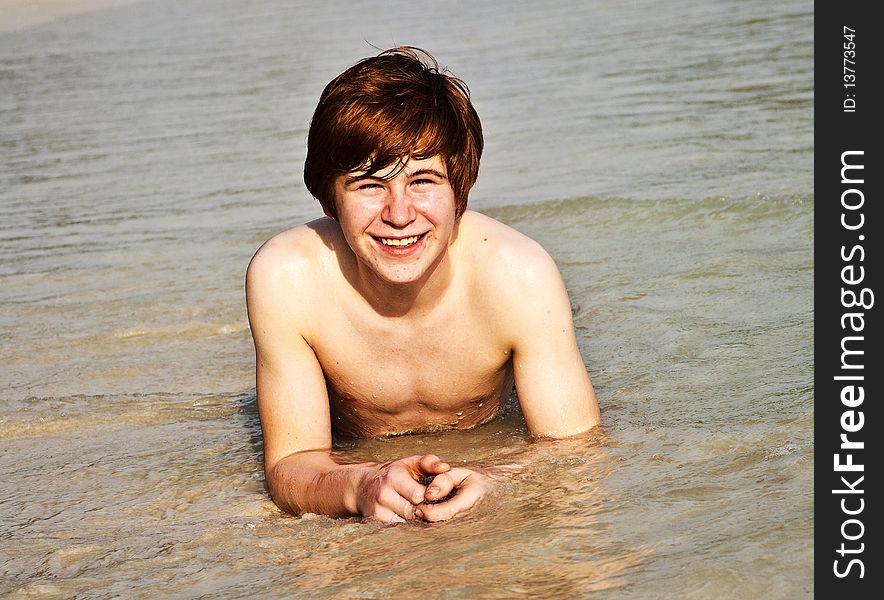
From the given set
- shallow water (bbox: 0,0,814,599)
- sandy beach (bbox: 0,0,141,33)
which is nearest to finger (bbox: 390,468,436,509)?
shallow water (bbox: 0,0,814,599)

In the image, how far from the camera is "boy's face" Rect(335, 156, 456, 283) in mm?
3514

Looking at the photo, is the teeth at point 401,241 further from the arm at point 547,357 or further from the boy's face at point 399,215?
the arm at point 547,357

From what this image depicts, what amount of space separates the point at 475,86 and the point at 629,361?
6093 millimetres

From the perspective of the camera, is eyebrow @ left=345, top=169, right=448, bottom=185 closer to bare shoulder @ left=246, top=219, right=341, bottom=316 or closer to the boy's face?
the boy's face

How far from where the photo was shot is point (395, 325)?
158 inches

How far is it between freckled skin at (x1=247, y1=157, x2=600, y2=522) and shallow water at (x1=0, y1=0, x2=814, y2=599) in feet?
0.62

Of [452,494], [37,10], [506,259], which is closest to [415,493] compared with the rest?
[452,494]

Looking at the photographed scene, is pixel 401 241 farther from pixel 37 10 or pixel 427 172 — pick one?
pixel 37 10

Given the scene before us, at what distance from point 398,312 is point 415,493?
827mm

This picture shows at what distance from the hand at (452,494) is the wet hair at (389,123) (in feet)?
2.86

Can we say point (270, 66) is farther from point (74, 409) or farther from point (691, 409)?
point (691, 409)

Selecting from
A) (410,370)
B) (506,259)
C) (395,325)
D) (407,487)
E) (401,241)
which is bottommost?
(407,487)

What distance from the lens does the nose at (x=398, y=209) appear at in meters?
3.50
